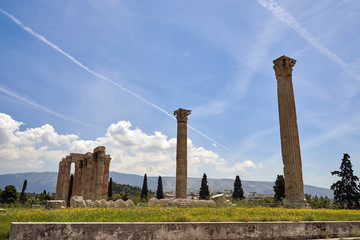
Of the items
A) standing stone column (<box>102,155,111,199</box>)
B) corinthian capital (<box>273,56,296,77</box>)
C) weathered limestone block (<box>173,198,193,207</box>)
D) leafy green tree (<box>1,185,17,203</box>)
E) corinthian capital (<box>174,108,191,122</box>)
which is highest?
corinthian capital (<box>273,56,296,77</box>)

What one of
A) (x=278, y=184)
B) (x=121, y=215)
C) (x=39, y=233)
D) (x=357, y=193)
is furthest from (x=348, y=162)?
(x=39, y=233)

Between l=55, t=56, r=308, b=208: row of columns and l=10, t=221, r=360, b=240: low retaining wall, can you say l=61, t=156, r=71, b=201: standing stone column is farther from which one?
l=10, t=221, r=360, b=240: low retaining wall

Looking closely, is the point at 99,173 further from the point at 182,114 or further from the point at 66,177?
the point at 182,114

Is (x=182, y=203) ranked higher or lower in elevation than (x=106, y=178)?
lower

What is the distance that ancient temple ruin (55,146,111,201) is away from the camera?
3128cm

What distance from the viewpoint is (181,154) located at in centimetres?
2669

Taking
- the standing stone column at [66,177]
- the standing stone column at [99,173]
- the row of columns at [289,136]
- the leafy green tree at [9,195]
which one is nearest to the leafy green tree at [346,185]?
the row of columns at [289,136]

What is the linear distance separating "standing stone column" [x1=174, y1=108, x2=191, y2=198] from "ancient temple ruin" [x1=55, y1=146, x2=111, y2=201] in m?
10.2

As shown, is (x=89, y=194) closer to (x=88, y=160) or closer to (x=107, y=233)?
(x=88, y=160)

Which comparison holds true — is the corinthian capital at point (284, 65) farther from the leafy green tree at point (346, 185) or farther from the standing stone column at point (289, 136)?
the leafy green tree at point (346, 185)

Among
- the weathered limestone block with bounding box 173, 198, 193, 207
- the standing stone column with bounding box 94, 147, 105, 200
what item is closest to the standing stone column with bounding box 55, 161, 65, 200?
the standing stone column with bounding box 94, 147, 105, 200

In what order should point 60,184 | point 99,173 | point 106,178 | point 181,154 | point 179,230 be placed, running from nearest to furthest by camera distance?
point 179,230, point 181,154, point 99,173, point 106,178, point 60,184

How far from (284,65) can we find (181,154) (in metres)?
12.9

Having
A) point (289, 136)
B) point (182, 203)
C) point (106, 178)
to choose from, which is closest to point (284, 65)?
point (289, 136)
